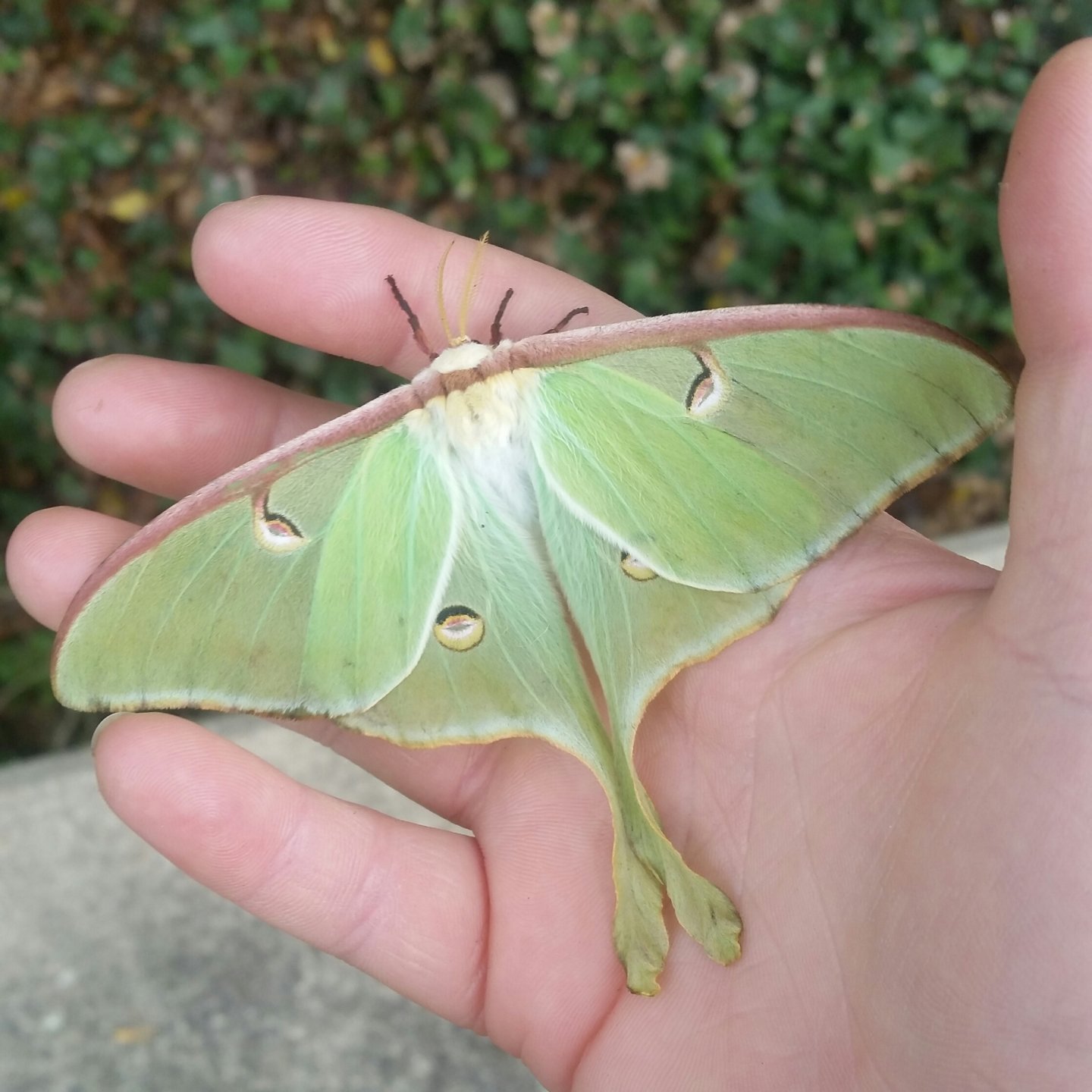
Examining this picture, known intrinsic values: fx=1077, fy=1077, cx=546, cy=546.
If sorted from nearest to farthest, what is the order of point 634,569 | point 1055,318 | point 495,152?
point 1055,318, point 634,569, point 495,152

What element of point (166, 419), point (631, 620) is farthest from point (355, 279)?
point (631, 620)

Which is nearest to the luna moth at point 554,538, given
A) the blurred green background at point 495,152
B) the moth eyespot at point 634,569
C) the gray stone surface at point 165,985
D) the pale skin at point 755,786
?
the moth eyespot at point 634,569

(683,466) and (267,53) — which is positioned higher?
(267,53)

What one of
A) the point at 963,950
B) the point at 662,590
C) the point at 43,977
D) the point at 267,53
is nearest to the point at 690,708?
the point at 662,590

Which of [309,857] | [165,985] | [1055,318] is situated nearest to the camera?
[1055,318]

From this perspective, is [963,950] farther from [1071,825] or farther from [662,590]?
[662,590]

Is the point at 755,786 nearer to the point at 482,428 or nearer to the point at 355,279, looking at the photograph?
the point at 482,428

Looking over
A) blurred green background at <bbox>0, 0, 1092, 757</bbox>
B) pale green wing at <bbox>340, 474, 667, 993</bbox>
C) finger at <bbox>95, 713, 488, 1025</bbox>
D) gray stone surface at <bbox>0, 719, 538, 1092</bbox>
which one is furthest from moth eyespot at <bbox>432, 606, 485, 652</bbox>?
blurred green background at <bbox>0, 0, 1092, 757</bbox>

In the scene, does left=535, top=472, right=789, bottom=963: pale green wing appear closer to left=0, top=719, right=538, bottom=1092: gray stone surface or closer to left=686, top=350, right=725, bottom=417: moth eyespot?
left=686, top=350, right=725, bottom=417: moth eyespot
